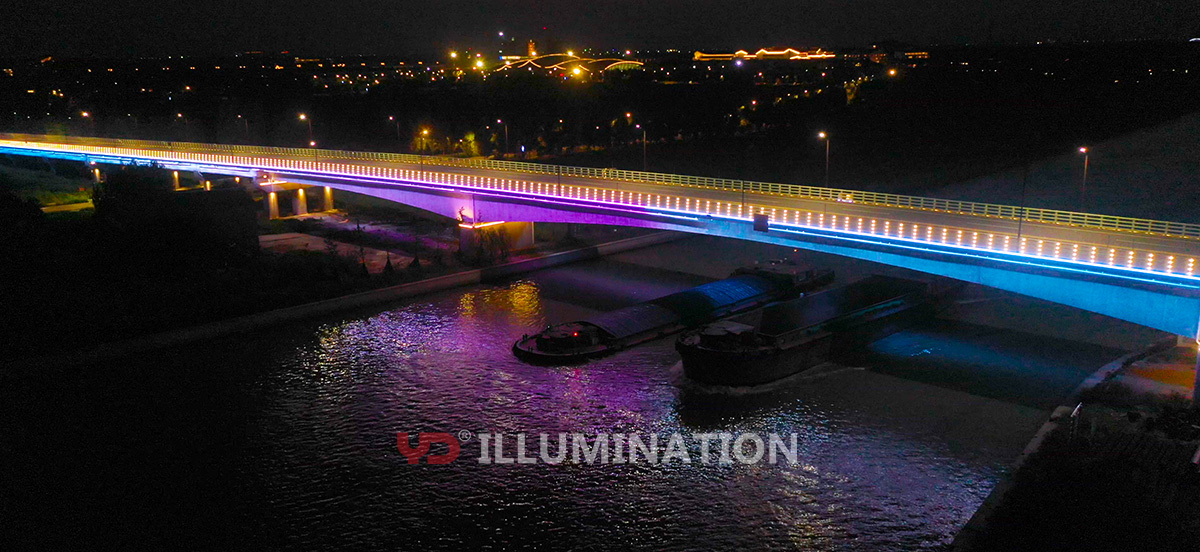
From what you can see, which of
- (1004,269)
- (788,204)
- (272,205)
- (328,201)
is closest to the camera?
(1004,269)

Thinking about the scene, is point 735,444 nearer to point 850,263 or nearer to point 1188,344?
point 1188,344

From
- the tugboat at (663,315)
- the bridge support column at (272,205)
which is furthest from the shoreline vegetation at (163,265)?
the tugboat at (663,315)

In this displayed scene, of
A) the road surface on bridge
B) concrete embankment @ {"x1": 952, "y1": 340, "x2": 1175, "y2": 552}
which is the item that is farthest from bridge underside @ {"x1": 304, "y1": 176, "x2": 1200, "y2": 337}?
concrete embankment @ {"x1": 952, "y1": 340, "x2": 1175, "y2": 552}

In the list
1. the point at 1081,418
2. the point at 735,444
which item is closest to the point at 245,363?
the point at 735,444

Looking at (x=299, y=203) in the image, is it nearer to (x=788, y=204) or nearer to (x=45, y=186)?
(x=45, y=186)

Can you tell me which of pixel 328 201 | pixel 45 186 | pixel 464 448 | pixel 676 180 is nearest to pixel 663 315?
pixel 464 448

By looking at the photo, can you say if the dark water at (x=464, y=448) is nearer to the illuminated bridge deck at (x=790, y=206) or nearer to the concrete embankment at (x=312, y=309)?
the concrete embankment at (x=312, y=309)
